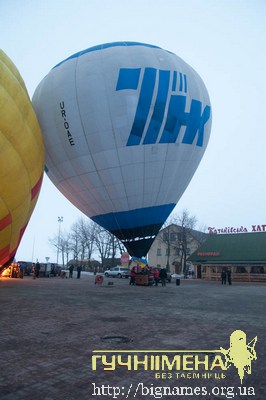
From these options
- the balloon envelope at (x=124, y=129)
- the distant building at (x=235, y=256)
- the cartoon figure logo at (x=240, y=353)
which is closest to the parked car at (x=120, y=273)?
the distant building at (x=235, y=256)

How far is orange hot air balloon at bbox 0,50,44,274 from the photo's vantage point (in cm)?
1245

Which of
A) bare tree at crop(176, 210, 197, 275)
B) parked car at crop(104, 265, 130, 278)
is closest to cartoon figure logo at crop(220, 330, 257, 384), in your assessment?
parked car at crop(104, 265, 130, 278)

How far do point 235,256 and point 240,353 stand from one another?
3509 centimetres

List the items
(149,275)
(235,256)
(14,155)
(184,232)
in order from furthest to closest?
(184,232) < (235,256) < (149,275) < (14,155)

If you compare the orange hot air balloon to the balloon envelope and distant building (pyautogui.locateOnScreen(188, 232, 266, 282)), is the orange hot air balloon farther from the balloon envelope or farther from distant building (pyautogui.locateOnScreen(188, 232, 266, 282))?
distant building (pyautogui.locateOnScreen(188, 232, 266, 282))

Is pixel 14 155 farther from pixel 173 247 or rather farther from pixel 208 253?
pixel 173 247

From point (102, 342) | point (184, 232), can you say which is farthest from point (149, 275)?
point (184, 232)

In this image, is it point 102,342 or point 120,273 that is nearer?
point 102,342

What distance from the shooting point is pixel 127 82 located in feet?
66.9

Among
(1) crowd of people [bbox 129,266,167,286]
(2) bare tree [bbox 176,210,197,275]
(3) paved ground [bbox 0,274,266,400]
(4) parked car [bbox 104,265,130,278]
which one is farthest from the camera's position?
(2) bare tree [bbox 176,210,197,275]

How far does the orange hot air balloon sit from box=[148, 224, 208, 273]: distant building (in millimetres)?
49385

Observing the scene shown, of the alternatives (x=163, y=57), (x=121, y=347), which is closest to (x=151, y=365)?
(x=121, y=347)

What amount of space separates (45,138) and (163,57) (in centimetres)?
964

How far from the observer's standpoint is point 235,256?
40.8 metres
